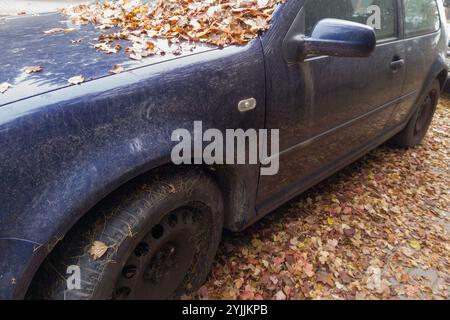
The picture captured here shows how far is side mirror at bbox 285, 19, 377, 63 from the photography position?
5.83 feet

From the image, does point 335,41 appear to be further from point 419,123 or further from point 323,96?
point 419,123

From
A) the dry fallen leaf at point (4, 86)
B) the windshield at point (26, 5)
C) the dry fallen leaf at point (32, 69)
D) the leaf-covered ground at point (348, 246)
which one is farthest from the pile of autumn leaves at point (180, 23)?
the windshield at point (26, 5)

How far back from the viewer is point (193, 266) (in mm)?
1926

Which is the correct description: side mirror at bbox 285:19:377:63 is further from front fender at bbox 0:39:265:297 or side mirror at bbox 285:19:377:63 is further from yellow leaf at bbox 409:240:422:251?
yellow leaf at bbox 409:240:422:251

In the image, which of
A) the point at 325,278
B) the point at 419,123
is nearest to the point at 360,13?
the point at 325,278

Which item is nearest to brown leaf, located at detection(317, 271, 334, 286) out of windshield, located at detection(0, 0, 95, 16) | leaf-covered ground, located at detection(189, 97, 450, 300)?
leaf-covered ground, located at detection(189, 97, 450, 300)

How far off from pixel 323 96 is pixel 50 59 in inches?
57.9

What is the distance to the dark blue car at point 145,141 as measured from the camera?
1.21 metres

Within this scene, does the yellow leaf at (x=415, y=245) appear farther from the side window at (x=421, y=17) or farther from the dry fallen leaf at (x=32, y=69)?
the dry fallen leaf at (x=32, y=69)

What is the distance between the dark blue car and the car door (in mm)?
12

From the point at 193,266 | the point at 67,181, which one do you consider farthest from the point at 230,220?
the point at 67,181

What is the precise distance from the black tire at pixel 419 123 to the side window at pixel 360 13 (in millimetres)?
1266
